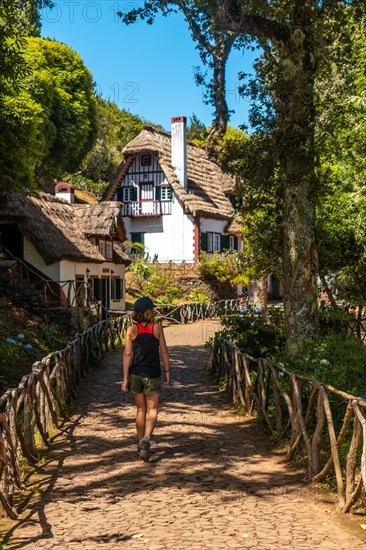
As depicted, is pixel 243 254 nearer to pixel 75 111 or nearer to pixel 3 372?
pixel 3 372

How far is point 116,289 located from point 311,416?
26619mm

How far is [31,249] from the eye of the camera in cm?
2673

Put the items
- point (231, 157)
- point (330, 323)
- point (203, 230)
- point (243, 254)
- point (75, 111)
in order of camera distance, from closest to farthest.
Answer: point (231, 157) → point (330, 323) → point (243, 254) → point (203, 230) → point (75, 111)

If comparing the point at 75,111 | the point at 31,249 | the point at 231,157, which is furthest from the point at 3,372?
the point at 75,111

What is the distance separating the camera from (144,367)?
27.4 feet

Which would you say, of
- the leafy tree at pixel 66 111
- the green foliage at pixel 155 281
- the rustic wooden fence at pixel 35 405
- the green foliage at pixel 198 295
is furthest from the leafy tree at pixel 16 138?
the leafy tree at pixel 66 111

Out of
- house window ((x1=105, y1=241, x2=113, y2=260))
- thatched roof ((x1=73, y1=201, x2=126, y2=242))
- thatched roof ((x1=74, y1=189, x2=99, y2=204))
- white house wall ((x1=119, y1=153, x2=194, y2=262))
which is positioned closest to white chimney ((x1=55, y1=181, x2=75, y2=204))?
thatched roof ((x1=73, y1=201, x2=126, y2=242))

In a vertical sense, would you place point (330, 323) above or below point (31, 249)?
below

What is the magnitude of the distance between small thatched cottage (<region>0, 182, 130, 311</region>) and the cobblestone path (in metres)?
13.5

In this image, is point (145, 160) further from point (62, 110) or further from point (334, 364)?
point (334, 364)

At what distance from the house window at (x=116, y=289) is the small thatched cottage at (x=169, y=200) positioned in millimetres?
7625

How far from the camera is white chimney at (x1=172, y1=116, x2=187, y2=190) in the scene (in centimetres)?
4211

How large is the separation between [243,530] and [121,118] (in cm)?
6343

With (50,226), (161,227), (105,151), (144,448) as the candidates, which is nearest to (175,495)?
(144,448)
